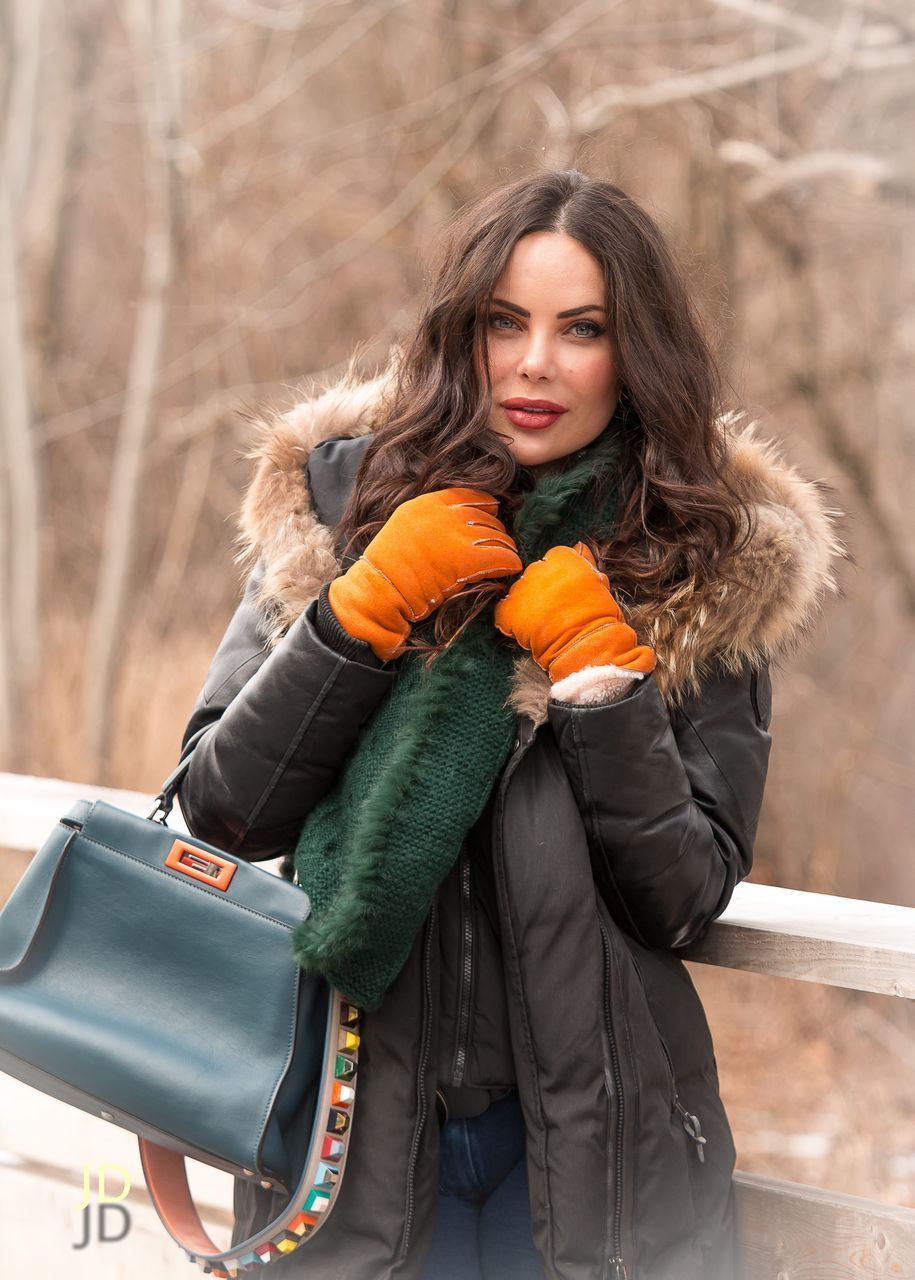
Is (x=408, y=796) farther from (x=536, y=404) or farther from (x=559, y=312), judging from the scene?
(x=559, y=312)

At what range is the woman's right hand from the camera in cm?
147

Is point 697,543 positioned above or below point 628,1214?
above

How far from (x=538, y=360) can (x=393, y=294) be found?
507cm

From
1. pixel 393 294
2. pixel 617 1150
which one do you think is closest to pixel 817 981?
pixel 617 1150

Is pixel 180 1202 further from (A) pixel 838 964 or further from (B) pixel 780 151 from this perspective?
(B) pixel 780 151

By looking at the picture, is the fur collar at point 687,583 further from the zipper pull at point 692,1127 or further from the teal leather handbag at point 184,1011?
the zipper pull at point 692,1127

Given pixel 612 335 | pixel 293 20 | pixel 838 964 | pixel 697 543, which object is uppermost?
pixel 293 20

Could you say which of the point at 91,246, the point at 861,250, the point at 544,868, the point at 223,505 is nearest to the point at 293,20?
the point at 91,246

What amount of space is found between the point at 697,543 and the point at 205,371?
561cm

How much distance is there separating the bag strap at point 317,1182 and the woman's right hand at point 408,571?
17.1 inches

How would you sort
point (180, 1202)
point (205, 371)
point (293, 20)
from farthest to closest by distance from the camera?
1. point (205, 371)
2. point (293, 20)
3. point (180, 1202)

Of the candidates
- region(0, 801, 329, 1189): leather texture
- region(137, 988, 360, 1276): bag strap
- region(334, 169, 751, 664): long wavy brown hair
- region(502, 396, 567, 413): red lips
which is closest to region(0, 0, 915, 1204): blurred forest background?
region(334, 169, 751, 664): long wavy brown hair

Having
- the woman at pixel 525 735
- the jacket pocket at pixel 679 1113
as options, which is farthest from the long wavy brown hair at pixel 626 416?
the jacket pocket at pixel 679 1113

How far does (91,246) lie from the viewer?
7.11 meters
